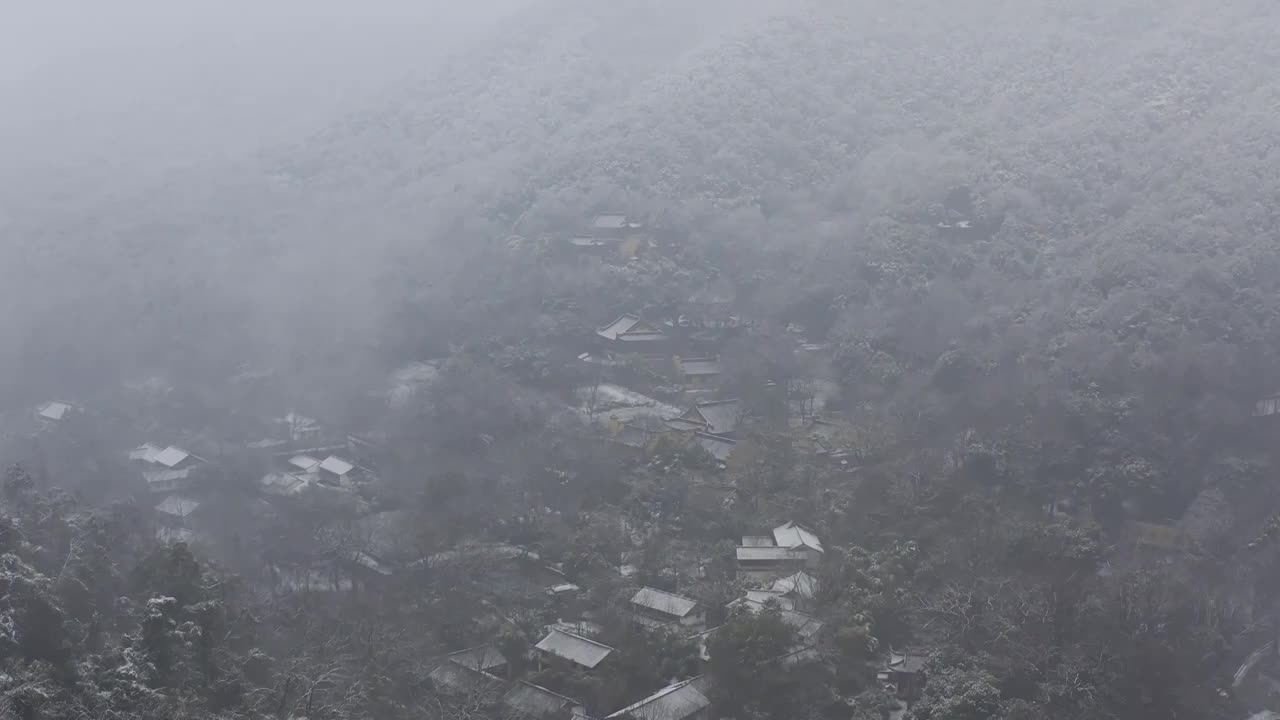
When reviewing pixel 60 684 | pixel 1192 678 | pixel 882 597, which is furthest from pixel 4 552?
pixel 1192 678

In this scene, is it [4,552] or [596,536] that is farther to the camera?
[596,536]

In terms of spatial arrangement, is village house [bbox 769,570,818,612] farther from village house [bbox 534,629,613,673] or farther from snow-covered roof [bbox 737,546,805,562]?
village house [bbox 534,629,613,673]

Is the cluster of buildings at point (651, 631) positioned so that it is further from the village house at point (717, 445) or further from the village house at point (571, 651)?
the village house at point (717, 445)

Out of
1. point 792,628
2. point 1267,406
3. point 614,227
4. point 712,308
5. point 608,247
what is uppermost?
point 614,227

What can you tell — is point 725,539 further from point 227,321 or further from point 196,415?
point 227,321

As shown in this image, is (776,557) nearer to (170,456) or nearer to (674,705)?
(674,705)

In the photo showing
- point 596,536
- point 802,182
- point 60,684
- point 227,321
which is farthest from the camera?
point 802,182

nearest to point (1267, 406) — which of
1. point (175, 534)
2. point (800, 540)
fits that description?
point (800, 540)
